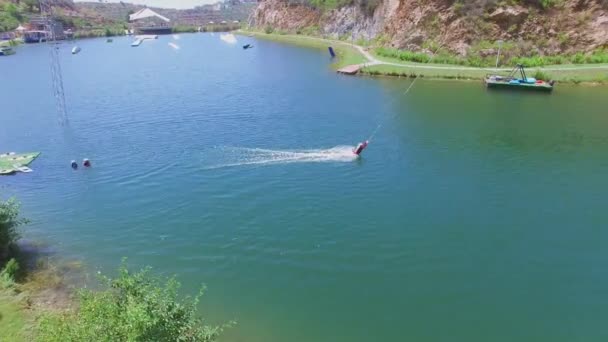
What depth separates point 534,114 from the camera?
4853 centimetres

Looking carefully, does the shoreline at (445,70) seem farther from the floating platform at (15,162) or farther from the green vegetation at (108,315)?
the green vegetation at (108,315)

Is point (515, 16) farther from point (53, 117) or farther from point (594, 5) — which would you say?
point (53, 117)

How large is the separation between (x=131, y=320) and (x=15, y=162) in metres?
32.7

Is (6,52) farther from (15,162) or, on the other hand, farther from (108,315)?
(108,315)

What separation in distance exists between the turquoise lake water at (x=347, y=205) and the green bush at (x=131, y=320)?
4.84m

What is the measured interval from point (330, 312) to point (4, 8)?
7580 inches

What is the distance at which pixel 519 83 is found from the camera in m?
58.2

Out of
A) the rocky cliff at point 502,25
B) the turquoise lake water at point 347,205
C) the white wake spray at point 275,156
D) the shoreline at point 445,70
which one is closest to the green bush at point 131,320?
the turquoise lake water at point 347,205

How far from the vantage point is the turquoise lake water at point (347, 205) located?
20.9 meters

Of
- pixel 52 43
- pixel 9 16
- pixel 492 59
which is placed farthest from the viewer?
pixel 9 16

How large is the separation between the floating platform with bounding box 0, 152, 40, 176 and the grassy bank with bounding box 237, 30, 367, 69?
51.8 metres

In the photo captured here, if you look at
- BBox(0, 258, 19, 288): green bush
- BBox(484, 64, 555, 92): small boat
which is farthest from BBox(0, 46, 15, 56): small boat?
BBox(0, 258, 19, 288): green bush

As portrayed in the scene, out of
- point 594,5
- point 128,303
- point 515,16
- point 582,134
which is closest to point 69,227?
point 128,303

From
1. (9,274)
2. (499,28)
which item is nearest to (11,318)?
(9,274)
